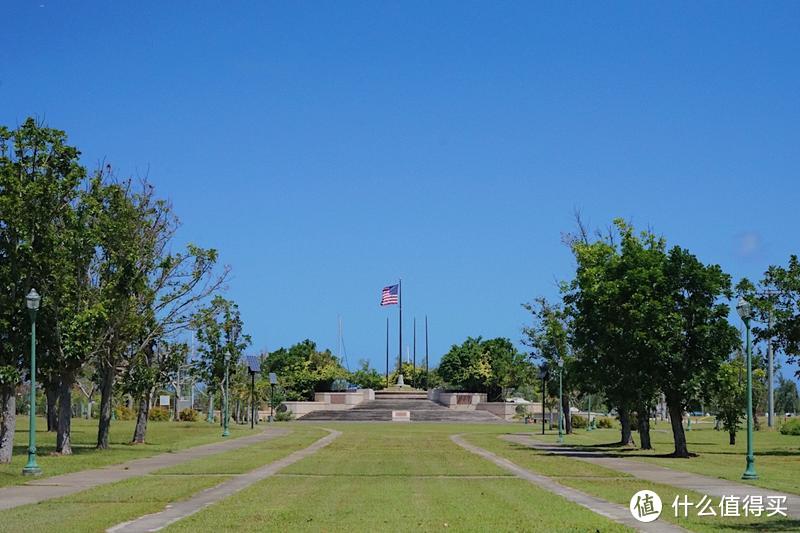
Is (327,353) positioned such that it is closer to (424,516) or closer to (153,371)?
(153,371)

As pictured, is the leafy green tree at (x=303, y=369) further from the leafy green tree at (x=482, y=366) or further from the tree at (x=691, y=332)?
the tree at (x=691, y=332)

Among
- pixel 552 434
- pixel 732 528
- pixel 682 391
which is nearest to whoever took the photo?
pixel 732 528

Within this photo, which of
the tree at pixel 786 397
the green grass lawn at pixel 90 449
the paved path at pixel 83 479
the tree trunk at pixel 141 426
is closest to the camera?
the paved path at pixel 83 479

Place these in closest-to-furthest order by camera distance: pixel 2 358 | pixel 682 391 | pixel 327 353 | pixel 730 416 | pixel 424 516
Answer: pixel 424 516
pixel 2 358
pixel 682 391
pixel 730 416
pixel 327 353

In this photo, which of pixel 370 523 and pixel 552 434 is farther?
pixel 552 434

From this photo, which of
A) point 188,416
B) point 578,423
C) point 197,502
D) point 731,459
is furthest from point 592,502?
point 188,416

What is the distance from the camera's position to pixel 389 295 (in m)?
103

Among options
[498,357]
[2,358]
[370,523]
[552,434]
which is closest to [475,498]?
[370,523]

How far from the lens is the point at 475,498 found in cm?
2045

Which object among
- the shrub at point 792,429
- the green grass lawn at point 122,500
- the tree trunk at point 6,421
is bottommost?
the shrub at point 792,429

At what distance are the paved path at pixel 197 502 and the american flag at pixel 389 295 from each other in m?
68.3

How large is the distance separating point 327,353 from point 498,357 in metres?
26.5

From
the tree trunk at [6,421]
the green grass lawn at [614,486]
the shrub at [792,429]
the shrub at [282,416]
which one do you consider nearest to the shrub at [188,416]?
the shrub at [282,416]

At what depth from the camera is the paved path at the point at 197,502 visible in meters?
16.0
